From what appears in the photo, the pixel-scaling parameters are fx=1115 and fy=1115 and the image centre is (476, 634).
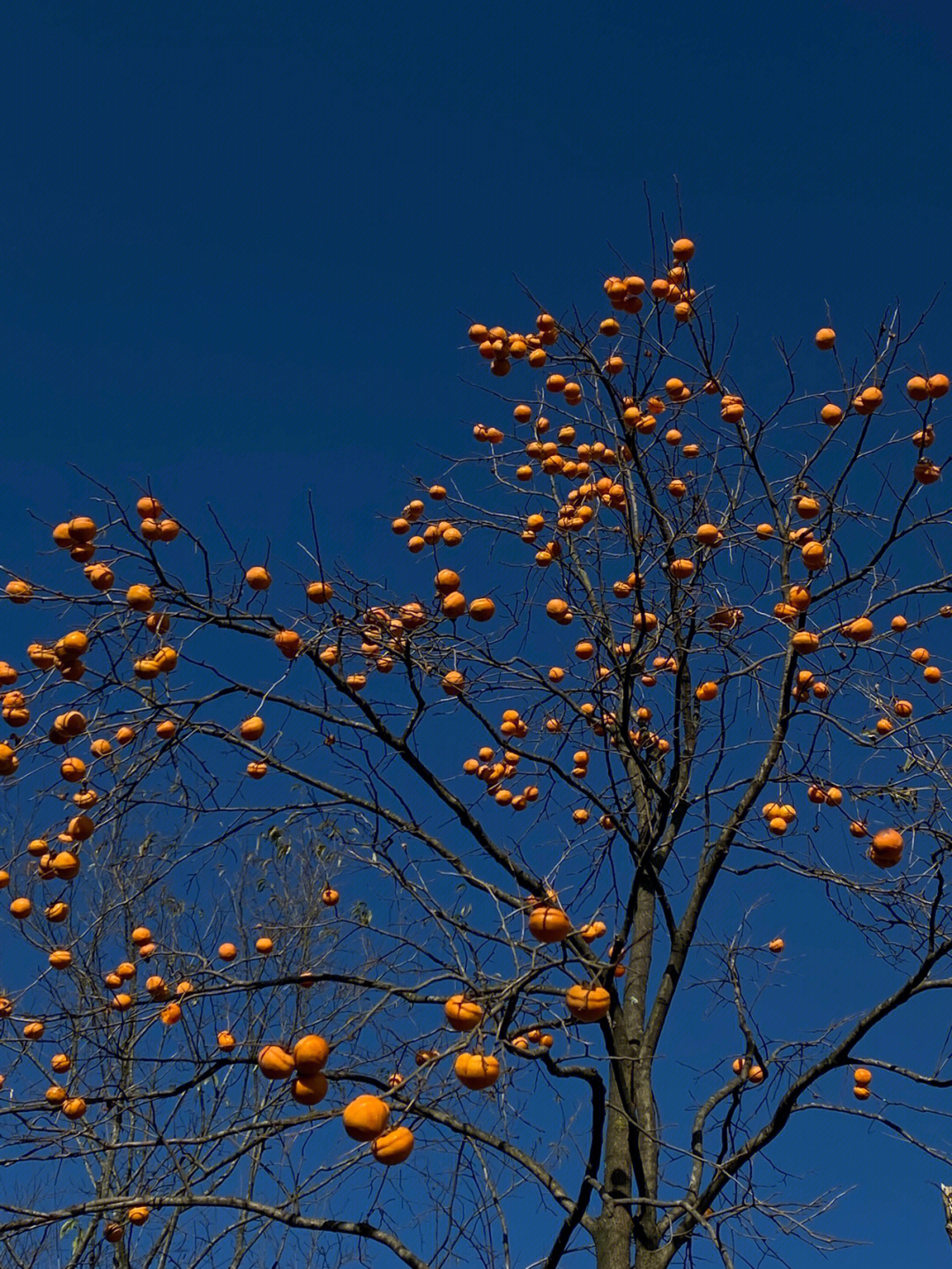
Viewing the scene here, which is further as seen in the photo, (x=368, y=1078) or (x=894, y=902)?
(x=894, y=902)

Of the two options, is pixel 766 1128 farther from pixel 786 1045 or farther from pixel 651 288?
pixel 651 288

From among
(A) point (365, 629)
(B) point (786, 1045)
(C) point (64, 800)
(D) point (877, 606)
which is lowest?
(C) point (64, 800)

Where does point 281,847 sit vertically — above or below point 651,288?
below

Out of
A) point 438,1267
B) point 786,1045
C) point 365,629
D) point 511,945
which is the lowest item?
point 438,1267

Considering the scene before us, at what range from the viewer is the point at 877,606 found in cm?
430

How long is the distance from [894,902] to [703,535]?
157 centimetres

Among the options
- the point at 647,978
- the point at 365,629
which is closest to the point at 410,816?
the point at 365,629

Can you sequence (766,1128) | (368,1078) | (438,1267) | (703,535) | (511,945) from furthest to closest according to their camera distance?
(703,535) → (438,1267) → (766,1128) → (368,1078) → (511,945)

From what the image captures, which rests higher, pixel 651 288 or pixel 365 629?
pixel 651 288

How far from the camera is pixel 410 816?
4.23 meters

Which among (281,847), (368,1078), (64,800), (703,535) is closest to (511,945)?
(368,1078)

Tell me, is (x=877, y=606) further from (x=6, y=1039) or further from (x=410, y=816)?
(x=6, y=1039)

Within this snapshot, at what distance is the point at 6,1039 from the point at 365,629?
5.87 feet

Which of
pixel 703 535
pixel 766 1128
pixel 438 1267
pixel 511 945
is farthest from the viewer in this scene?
pixel 703 535
